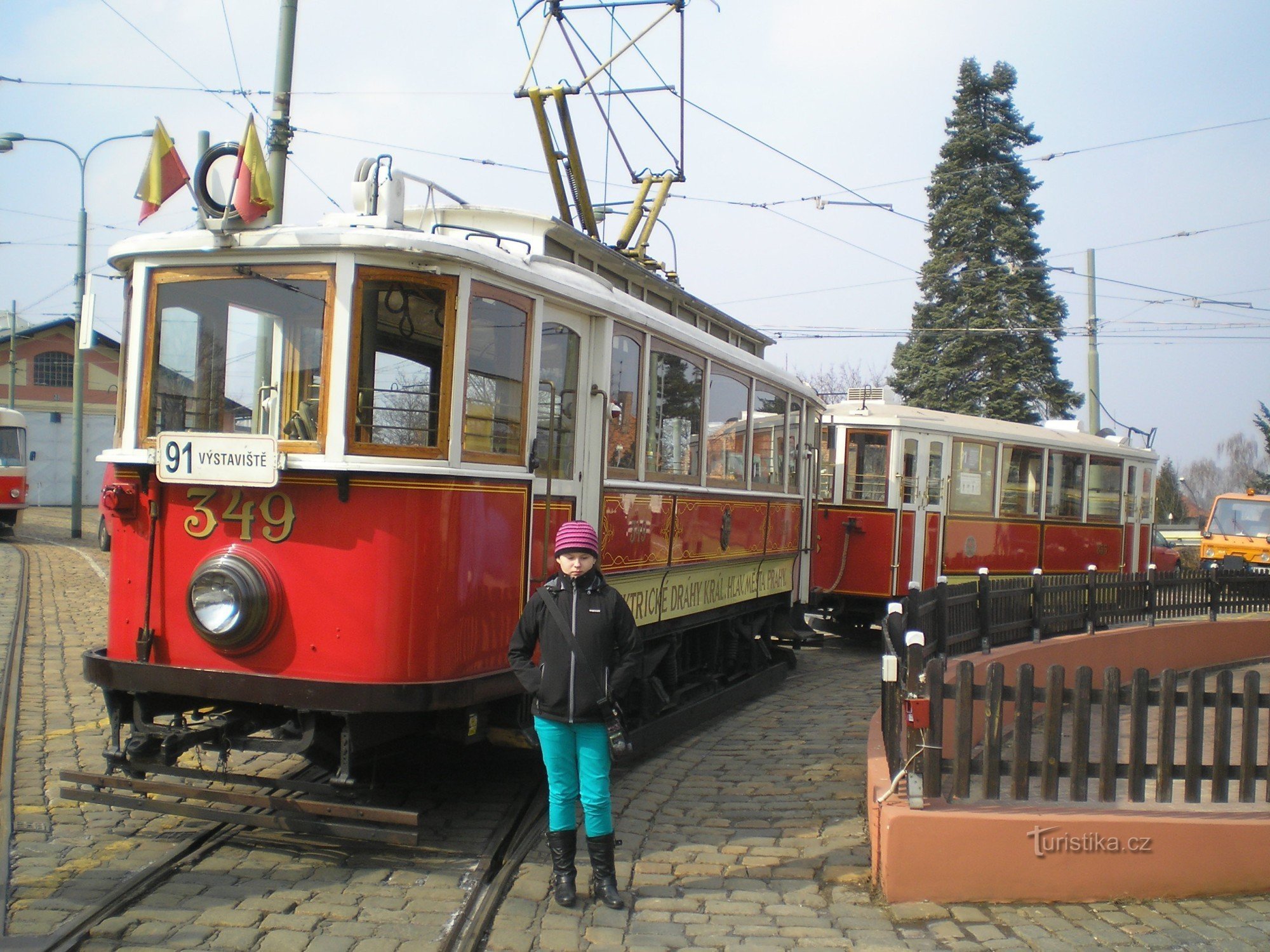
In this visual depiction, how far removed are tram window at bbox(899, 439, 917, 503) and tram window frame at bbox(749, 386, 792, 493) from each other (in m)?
3.76

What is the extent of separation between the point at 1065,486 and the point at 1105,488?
49.8 inches

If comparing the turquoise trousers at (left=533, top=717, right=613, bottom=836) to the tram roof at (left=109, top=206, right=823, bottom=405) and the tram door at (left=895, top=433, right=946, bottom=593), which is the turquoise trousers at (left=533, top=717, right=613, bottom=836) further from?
the tram door at (left=895, top=433, right=946, bottom=593)

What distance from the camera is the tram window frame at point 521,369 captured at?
5484mm

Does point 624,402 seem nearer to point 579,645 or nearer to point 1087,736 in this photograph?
point 579,645

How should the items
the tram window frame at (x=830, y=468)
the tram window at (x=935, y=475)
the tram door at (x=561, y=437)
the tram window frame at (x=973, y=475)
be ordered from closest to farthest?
1. the tram door at (x=561, y=437)
2. the tram window at (x=935, y=475)
3. the tram window frame at (x=830, y=468)
4. the tram window frame at (x=973, y=475)

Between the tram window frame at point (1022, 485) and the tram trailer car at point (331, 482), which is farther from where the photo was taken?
the tram window frame at point (1022, 485)

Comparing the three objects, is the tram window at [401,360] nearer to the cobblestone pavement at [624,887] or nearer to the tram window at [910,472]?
the cobblestone pavement at [624,887]

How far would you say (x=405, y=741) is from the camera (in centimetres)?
625

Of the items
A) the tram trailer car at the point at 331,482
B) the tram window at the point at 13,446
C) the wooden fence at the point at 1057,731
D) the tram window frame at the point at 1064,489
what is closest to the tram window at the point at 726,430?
the tram trailer car at the point at 331,482

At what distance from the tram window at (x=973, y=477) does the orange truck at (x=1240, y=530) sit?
36.4 feet

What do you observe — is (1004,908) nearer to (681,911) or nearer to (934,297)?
(681,911)

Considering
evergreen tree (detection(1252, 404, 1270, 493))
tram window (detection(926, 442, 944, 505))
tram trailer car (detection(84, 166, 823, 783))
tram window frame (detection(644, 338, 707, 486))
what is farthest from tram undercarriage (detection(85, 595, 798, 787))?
evergreen tree (detection(1252, 404, 1270, 493))

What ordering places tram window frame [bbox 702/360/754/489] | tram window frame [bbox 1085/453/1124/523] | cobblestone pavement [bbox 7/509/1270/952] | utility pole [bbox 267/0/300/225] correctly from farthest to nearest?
tram window frame [bbox 1085/453/1124/523]
utility pole [bbox 267/0/300/225]
tram window frame [bbox 702/360/754/489]
cobblestone pavement [bbox 7/509/1270/952]

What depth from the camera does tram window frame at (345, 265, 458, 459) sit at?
5234 millimetres
